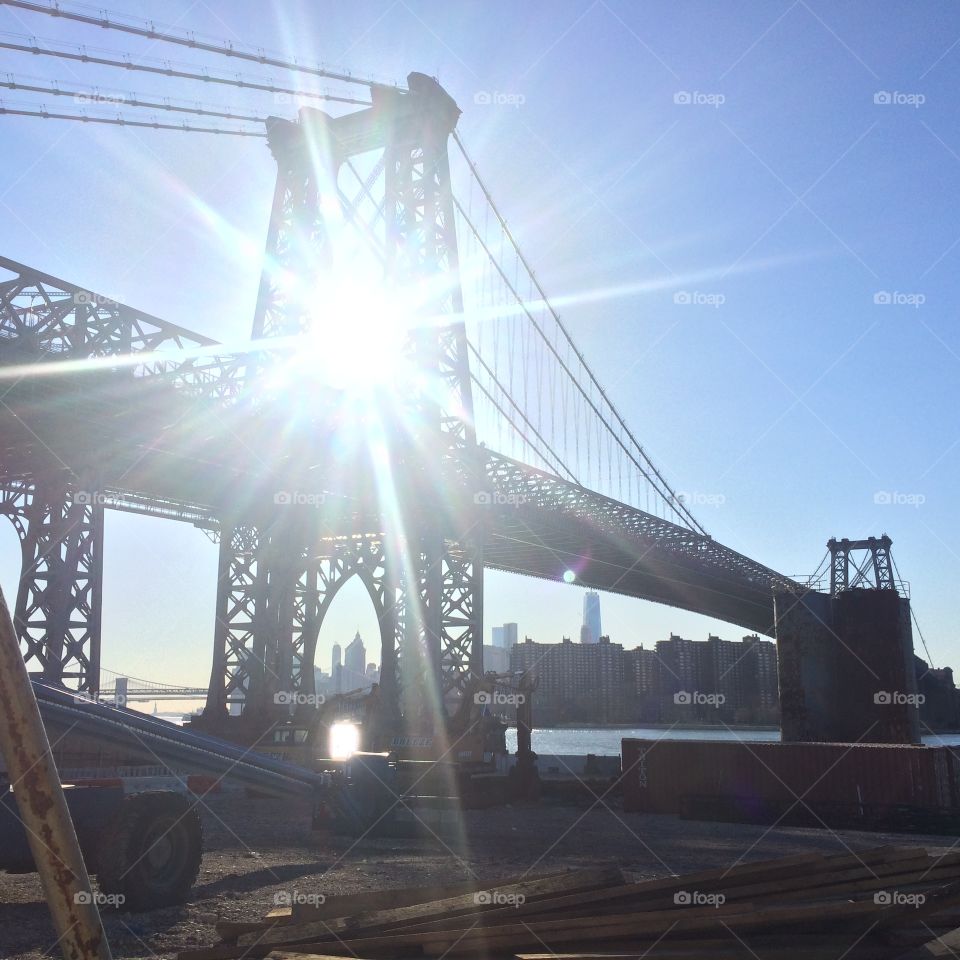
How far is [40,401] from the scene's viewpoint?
2708cm

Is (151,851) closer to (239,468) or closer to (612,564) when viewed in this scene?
(239,468)

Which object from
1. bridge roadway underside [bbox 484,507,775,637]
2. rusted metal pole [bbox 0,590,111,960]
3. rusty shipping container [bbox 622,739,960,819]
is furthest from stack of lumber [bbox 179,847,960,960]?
bridge roadway underside [bbox 484,507,775,637]

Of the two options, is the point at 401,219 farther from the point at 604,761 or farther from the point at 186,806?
the point at 186,806

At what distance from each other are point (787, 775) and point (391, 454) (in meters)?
17.4

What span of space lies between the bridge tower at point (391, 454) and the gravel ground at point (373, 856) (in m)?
11.1

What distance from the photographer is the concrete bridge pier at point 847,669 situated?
37.0 meters

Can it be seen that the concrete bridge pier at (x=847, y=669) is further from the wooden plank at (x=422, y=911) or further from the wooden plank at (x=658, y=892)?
the wooden plank at (x=422, y=911)

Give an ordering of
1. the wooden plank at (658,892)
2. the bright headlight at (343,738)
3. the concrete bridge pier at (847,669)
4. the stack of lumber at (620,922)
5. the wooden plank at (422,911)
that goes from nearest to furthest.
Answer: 1. the stack of lumber at (620,922)
2. the wooden plank at (422,911)
3. the wooden plank at (658,892)
4. the bright headlight at (343,738)
5. the concrete bridge pier at (847,669)

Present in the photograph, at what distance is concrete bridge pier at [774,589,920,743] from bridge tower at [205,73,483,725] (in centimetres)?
1222

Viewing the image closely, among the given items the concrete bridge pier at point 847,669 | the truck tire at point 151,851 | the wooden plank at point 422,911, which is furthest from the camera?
the concrete bridge pier at point 847,669

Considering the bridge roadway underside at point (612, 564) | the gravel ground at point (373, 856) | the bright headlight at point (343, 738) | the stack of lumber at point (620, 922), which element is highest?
the bridge roadway underside at point (612, 564)

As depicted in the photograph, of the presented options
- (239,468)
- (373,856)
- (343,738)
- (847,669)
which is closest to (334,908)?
(373,856)

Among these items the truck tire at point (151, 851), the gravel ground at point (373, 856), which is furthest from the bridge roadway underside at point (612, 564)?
the truck tire at point (151, 851)

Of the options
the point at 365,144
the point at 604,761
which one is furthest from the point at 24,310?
the point at 604,761
